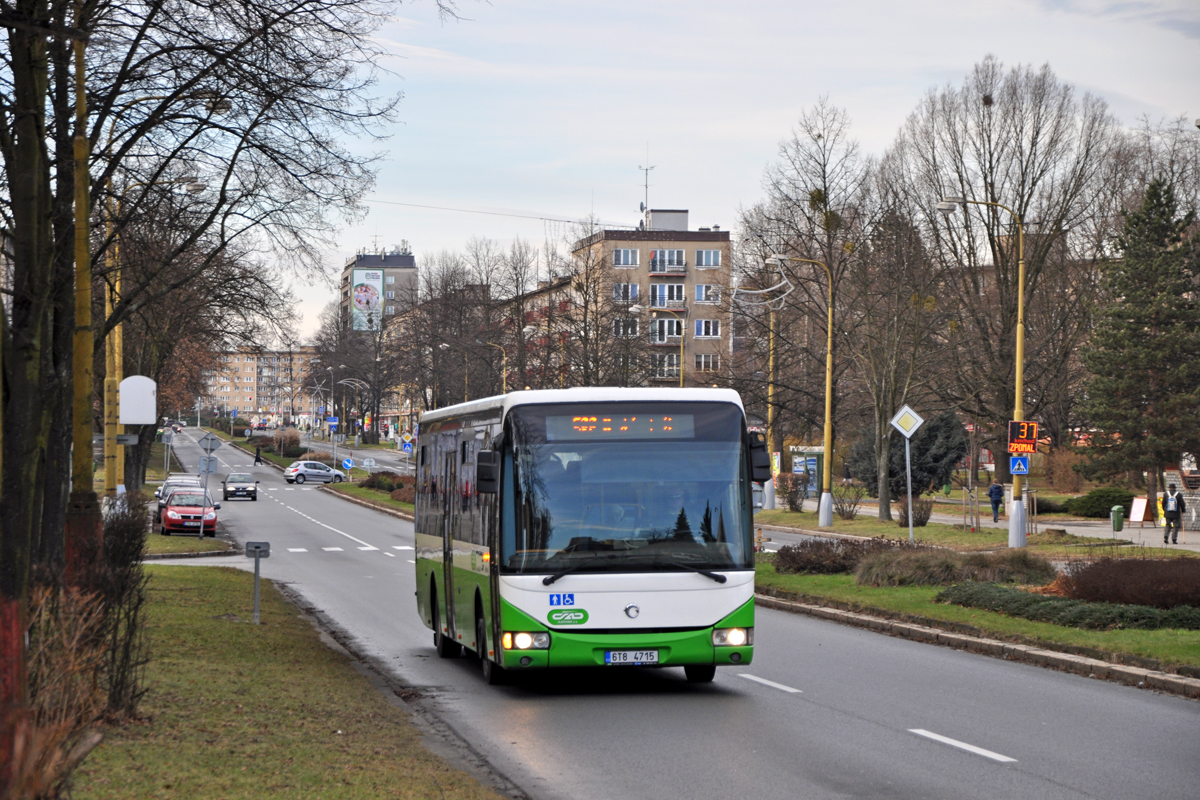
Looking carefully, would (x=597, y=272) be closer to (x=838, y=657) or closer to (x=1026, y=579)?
(x=1026, y=579)

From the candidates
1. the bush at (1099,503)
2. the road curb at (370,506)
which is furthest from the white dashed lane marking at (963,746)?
the road curb at (370,506)

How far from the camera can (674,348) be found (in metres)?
125

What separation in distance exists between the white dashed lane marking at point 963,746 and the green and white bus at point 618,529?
7.54 ft

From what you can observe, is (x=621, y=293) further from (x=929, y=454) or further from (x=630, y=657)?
(x=630, y=657)

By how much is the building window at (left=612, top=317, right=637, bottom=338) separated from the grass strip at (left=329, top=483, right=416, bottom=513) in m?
12.4

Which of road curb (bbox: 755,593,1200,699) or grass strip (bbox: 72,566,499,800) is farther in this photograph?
road curb (bbox: 755,593,1200,699)

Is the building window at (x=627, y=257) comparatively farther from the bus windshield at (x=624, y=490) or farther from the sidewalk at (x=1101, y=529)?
the bus windshield at (x=624, y=490)

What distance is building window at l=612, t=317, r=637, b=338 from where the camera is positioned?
65.9m

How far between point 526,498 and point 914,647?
6252 mm

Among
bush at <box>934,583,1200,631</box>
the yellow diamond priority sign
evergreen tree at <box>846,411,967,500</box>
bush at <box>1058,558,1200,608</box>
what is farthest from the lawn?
evergreen tree at <box>846,411,967,500</box>

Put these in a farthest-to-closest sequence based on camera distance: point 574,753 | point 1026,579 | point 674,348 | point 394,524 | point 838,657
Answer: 1. point 674,348
2. point 394,524
3. point 1026,579
4. point 838,657
5. point 574,753

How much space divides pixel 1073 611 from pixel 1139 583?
991 millimetres

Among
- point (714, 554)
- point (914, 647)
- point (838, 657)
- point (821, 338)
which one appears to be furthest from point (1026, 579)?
point (821, 338)

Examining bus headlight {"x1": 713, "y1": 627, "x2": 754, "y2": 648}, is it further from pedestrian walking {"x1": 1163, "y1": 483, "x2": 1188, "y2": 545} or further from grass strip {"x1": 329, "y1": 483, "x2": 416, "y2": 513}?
grass strip {"x1": 329, "y1": 483, "x2": 416, "y2": 513}
